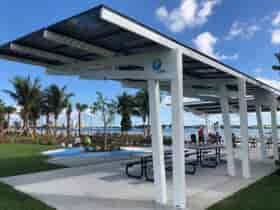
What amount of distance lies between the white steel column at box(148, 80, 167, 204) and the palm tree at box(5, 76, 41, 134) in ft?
88.9

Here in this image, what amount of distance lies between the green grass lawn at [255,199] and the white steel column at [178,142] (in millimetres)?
588

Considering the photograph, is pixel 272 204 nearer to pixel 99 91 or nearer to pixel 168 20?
pixel 168 20

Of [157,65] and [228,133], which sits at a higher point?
[157,65]

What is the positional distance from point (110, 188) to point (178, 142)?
2374 millimetres

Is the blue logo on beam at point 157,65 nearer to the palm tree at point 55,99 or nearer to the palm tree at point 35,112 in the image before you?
the palm tree at point 55,99

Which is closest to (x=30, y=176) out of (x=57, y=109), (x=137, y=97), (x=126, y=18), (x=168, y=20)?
(x=126, y=18)

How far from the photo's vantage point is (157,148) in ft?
15.1

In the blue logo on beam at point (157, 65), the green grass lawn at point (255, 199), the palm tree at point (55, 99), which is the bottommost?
the green grass lawn at point (255, 199)

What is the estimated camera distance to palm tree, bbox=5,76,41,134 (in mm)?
28391

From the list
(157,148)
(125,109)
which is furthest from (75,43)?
(125,109)

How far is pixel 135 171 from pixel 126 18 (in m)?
5.52

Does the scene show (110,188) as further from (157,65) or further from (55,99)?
(55,99)

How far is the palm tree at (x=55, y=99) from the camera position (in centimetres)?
2984

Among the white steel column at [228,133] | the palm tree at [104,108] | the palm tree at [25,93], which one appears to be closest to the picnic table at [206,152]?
the white steel column at [228,133]
